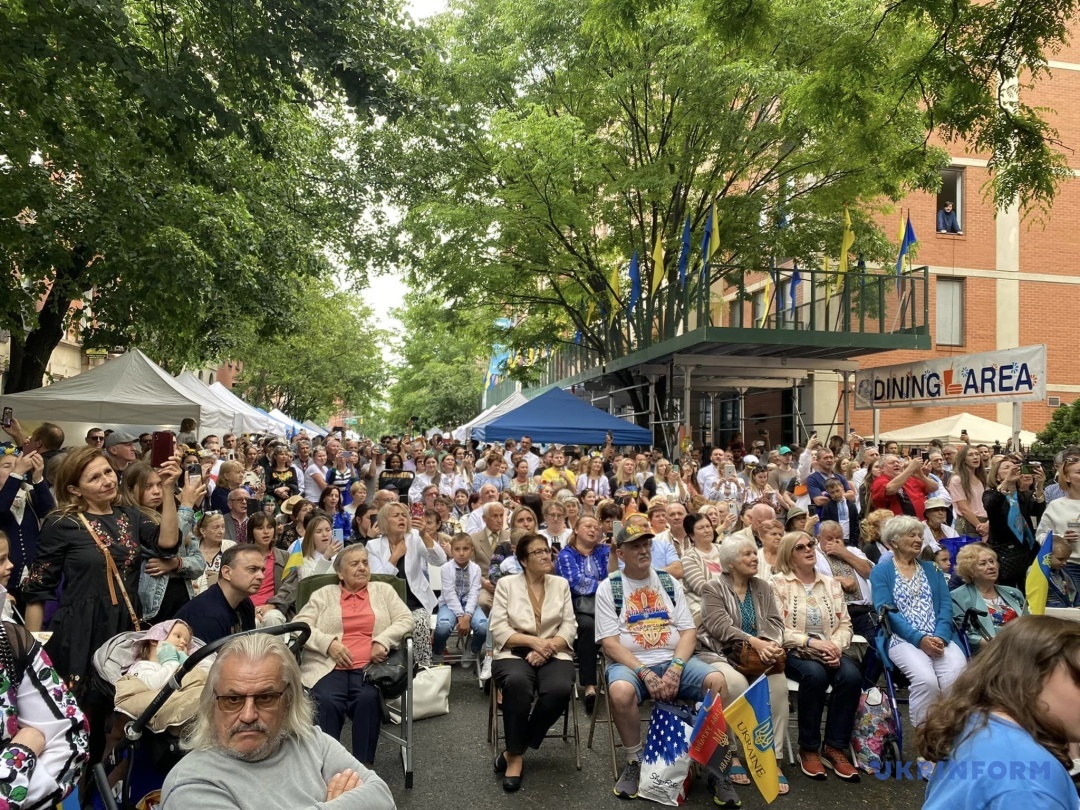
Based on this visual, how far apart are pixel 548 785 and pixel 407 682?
3.52 feet

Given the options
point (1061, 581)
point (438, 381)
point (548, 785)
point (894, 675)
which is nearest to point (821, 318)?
point (1061, 581)

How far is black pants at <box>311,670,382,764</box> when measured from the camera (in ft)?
16.0

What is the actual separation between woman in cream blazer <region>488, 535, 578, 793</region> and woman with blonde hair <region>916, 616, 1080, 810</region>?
3.16m

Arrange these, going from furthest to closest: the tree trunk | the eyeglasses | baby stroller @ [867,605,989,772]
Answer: the tree trunk < baby stroller @ [867,605,989,772] < the eyeglasses

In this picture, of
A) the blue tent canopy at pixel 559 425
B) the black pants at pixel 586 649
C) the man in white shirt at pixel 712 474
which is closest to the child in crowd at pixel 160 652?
the black pants at pixel 586 649

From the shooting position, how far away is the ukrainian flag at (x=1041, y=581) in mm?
5930

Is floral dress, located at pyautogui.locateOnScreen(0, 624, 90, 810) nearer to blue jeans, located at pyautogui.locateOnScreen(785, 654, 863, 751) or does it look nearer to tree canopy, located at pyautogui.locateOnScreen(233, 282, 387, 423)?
blue jeans, located at pyautogui.locateOnScreen(785, 654, 863, 751)

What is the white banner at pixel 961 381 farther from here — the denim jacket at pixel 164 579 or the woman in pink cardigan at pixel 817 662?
the denim jacket at pixel 164 579

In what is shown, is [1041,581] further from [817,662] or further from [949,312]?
[949,312]

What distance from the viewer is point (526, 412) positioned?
55.2 ft

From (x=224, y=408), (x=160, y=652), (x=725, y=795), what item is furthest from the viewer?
(x=224, y=408)

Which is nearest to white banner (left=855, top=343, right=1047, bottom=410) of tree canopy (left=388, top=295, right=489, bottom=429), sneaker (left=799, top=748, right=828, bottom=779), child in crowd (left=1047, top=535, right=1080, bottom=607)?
child in crowd (left=1047, top=535, right=1080, bottom=607)

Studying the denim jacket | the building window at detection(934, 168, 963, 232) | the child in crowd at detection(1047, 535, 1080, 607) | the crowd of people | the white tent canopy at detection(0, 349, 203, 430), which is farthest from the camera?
the building window at detection(934, 168, 963, 232)

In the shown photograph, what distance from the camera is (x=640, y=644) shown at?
5.48 metres
